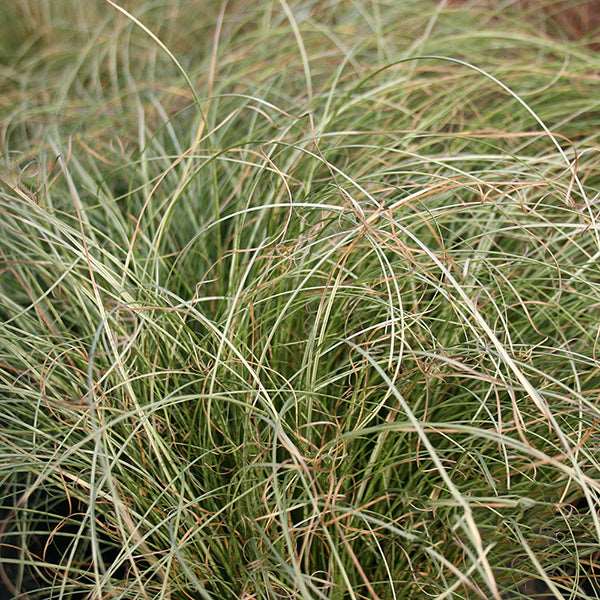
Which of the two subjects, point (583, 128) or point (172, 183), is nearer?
point (172, 183)

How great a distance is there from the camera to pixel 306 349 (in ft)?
2.96

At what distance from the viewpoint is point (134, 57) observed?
186 centimetres

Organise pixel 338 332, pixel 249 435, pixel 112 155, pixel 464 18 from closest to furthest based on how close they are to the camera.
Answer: pixel 249 435, pixel 338 332, pixel 112 155, pixel 464 18

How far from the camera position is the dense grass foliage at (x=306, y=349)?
0.85 metres

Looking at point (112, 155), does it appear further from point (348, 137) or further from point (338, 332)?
point (338, 332)

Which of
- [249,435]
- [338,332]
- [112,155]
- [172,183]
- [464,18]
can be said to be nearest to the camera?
[249,435]

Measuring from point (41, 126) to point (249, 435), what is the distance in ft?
2.73

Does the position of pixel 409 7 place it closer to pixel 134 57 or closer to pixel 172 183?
pixel 134 57

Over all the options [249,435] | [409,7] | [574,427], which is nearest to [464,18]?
[409,7]

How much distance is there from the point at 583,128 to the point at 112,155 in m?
0.82

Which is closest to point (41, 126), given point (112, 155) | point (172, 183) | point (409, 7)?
point (112, 155)

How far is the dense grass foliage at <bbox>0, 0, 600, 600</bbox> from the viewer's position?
0.85 meters

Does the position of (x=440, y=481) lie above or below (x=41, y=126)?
below

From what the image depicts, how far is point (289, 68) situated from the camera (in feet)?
5.10
